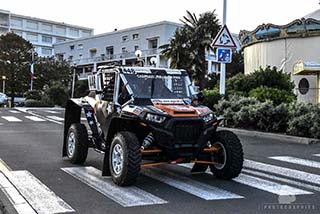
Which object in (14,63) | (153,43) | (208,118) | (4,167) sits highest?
(153,43)

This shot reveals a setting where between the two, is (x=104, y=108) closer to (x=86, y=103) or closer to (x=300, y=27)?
(x=86, y=103)

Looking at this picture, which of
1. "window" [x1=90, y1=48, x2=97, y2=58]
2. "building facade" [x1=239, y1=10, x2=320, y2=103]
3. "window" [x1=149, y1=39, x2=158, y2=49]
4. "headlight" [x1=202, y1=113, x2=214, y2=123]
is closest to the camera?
"headlight" [x1=202, y1=113, x2=214, y2=123]

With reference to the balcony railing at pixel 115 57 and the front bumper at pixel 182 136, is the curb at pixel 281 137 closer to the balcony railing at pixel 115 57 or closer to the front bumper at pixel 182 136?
the front bumper at pixel 182 136

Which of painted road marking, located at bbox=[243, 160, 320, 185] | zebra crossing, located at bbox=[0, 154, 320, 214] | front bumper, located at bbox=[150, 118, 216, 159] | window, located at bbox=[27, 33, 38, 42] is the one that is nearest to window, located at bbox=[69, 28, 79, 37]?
window, located at bbox=[27, 33, 38, 42]

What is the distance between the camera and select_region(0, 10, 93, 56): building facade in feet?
380

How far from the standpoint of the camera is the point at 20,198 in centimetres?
661

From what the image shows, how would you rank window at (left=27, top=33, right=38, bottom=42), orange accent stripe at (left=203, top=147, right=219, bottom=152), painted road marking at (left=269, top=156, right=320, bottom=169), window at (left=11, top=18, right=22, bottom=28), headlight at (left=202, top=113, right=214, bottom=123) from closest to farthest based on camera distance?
1. headlight at (left=202, top=113, right=214, bottom=123)
2. orange accent stripe at (left=203, top=147, right=219, bottom=152)
3. painted road marking at (left=269, top=156, right=320, bottom=169)
4. window at (left=11, top=18, right=22, bottom=28)
5. window at (left=27, top=33, right=38, bottom=42)

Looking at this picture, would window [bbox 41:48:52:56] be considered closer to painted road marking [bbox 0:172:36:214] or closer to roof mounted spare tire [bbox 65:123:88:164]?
roof mounted spare tire [bbox 65:123:88:164]

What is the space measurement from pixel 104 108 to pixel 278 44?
926 inches

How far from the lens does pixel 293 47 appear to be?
29.6m

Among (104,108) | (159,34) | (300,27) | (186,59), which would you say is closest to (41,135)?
(104,108)

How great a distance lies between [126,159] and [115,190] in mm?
506

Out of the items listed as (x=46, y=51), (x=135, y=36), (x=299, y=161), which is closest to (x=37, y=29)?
(x=46, y=51)

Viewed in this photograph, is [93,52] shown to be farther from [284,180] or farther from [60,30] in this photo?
[284,180]
